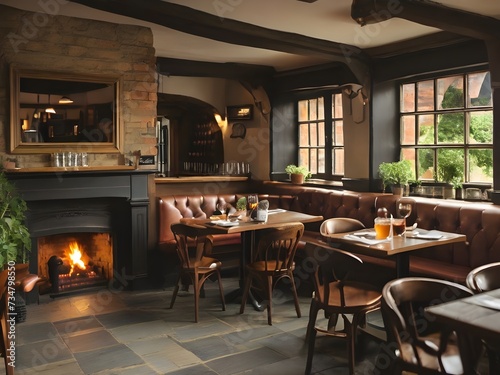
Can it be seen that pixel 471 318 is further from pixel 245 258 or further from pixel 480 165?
pixel 480 165

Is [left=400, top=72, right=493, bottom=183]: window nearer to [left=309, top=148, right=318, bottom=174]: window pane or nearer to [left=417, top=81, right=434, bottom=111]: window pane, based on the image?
[left=417, top=81, right=434, bottom=111]: window pane

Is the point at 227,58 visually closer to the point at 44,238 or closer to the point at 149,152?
the point at 149,152

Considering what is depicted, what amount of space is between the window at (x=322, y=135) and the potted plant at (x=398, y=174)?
1212mm

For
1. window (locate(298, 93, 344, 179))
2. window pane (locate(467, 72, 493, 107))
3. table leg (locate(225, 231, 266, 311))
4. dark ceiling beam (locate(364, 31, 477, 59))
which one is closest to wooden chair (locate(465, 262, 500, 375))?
table leg (locate(225, 231, 266, 311))

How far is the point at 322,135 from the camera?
7059 mm

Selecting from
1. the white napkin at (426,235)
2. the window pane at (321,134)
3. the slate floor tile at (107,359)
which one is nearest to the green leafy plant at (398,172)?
the window pane at (321,134)

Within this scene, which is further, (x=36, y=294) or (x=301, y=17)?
(x=36, y=294)

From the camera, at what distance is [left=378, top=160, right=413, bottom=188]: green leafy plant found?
18.1 ft

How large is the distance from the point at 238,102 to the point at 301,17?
352 centimetres

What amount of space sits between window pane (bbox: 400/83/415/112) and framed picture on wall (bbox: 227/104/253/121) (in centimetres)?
252

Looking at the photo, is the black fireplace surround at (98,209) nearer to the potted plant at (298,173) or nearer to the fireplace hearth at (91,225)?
the fireplace hearth at (91,225)

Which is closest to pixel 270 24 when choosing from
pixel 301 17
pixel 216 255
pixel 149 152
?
pixel 301 17

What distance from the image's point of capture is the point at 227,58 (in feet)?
22.0

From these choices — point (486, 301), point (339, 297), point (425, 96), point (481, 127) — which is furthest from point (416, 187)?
point (486, 301)
